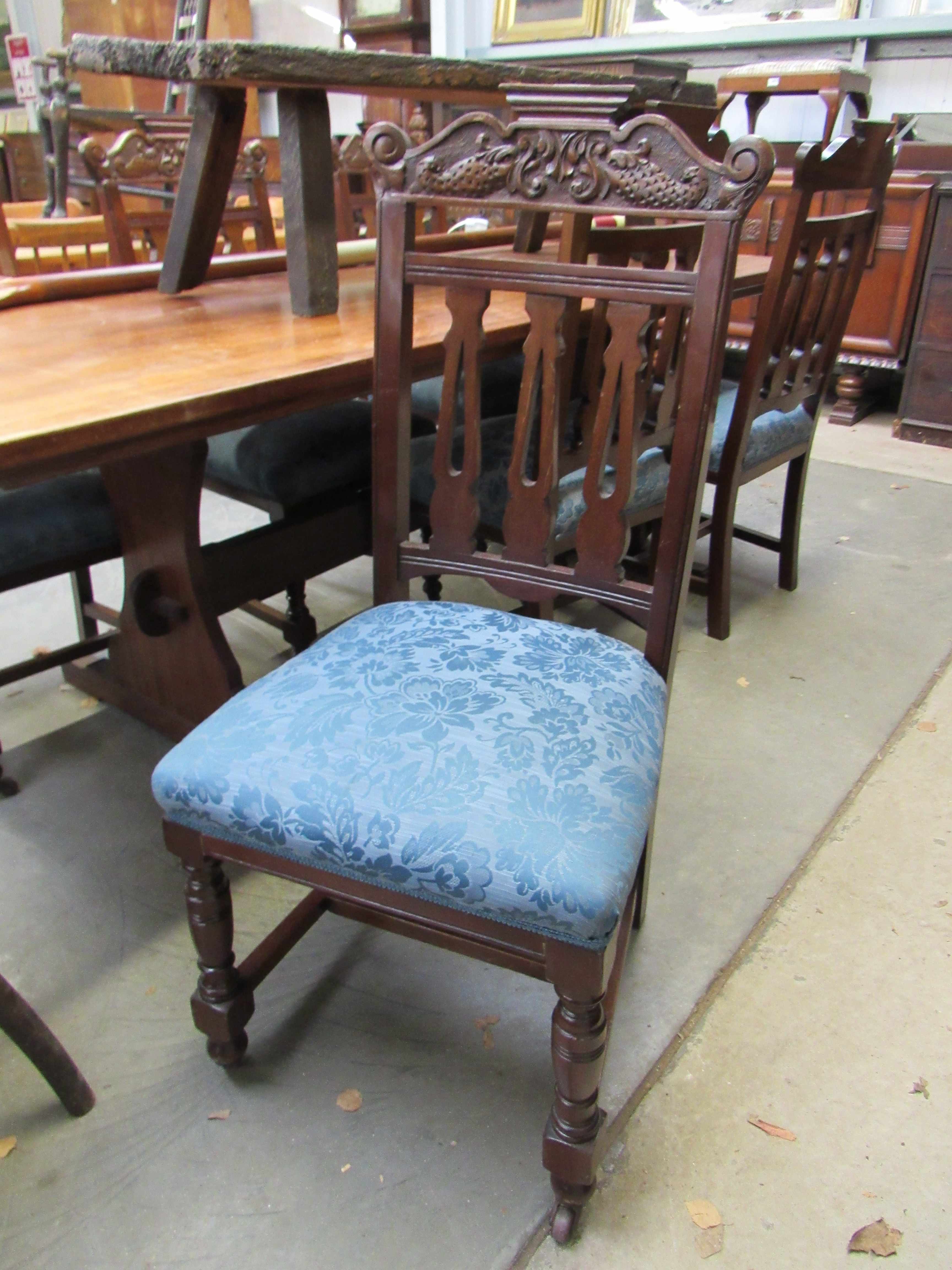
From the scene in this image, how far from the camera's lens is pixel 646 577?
7.86 feet

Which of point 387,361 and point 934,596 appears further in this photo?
point 934,596

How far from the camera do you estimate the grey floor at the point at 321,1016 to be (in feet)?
3.48

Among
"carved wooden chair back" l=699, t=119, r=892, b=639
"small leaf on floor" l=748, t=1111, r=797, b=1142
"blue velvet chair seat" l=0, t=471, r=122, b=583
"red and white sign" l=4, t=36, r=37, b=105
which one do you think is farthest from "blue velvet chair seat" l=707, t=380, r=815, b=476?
"red and white sign" l=4, t=36, r=37, b=105

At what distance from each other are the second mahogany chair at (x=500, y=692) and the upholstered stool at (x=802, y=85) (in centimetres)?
296

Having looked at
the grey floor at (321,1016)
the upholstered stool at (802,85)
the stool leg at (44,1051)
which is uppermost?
the upholstered stool at (802,85)

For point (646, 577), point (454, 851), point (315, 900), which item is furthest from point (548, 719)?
point (646, 577)

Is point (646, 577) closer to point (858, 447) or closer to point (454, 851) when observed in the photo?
point (454, 851)

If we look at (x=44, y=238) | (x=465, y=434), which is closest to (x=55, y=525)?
(x=465, y=434)

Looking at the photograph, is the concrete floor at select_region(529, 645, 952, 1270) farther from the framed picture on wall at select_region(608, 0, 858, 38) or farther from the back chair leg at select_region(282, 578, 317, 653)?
the framed picture on wall at select_region(608, 0, 858, 38)

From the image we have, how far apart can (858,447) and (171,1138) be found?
3.54 metres

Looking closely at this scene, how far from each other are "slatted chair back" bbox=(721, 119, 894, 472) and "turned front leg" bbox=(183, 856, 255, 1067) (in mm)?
1551

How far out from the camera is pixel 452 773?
0.95 meters

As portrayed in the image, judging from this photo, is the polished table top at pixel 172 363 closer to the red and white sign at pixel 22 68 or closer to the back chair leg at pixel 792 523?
the back chair leg at pixel 792 523

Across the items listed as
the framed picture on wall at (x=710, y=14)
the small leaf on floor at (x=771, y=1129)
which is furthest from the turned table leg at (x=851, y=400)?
the small leaf on floor at (x=771, y=1129)
